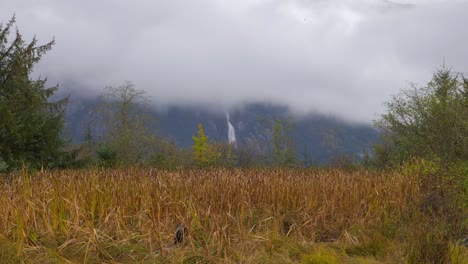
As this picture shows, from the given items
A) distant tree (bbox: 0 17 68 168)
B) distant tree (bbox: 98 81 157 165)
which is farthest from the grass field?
distant tree (bbox: 98 81 157 165)

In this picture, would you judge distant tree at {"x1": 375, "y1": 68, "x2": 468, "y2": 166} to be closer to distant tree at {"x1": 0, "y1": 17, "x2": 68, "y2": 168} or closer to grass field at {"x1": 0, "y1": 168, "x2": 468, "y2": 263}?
grass field at {"x1": 0, "y1": 168, "x2": 468, "y2": 263}

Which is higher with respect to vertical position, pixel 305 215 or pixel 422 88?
pixel 422 88

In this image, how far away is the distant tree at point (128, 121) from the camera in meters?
36.3

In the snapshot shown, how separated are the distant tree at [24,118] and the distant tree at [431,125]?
12.5 m

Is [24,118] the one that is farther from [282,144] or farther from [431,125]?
[282,144]

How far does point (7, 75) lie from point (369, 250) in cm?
1602

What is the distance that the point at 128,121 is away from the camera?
144 feet

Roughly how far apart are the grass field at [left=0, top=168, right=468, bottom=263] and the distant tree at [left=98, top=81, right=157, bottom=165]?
2789 centimetres

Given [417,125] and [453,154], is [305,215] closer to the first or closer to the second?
[453,154]

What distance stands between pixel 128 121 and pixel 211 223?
3947cm

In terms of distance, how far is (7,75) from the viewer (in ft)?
59.1

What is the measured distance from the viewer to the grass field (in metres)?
5.18

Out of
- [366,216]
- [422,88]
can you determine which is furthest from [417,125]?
[366,216]

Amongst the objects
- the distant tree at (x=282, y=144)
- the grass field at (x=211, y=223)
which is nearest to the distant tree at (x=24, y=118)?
the grass field at (x=211, y=223)
